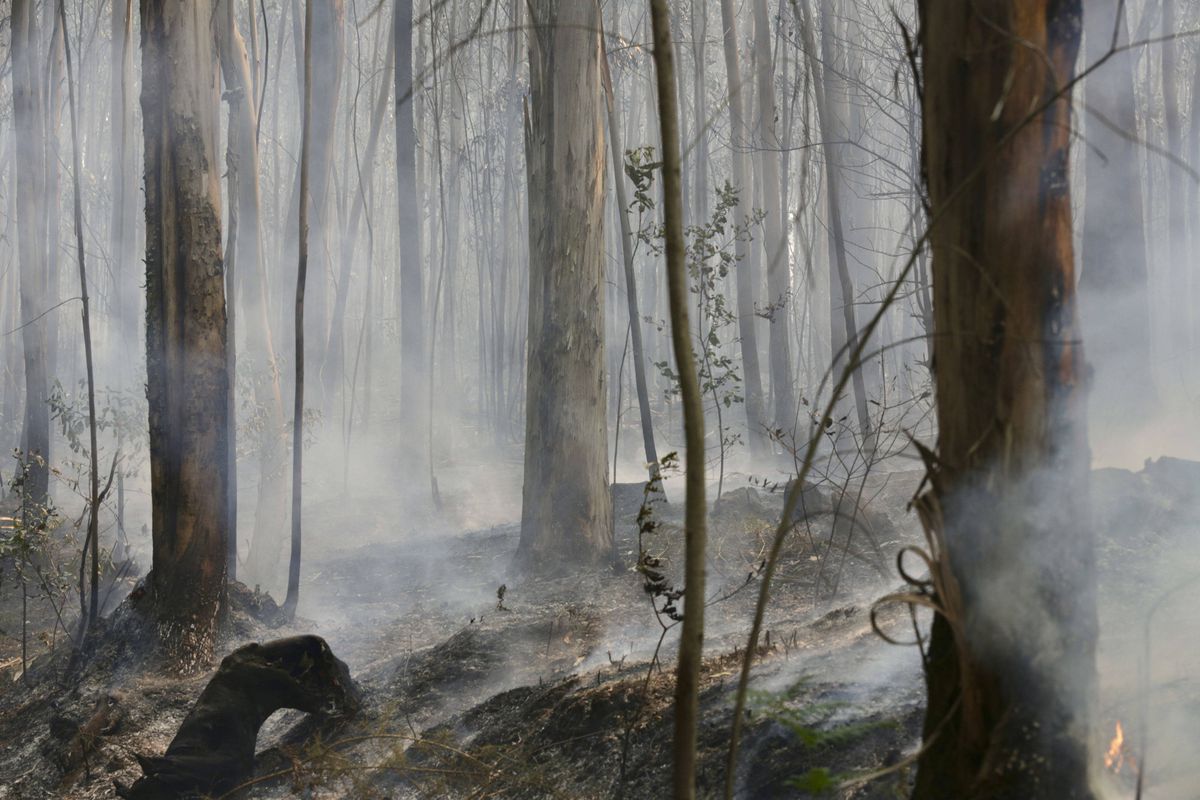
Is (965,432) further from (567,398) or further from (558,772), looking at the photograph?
(567,398)

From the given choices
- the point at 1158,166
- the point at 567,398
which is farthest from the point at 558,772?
the point at 1158,166

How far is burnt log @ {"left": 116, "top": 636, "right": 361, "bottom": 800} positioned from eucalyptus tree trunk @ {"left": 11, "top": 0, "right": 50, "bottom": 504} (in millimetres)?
6702

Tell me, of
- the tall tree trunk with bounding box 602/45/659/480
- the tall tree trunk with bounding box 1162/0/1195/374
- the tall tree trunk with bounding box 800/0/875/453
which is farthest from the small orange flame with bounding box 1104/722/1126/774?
the tall tree trunk with bounding box 1162/0/1195/374

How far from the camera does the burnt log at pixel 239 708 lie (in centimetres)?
322

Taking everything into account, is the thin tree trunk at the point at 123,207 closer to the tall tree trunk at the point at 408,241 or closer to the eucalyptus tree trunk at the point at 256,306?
the eucalyptus tree trunk at the point at 256,306

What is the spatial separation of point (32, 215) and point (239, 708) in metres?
8.21

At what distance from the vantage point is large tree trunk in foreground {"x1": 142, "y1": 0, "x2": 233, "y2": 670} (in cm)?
443

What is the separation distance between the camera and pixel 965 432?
4.83ft

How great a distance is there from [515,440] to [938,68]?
47.7ft

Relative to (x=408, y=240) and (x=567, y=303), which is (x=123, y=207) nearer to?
(x=408, y=240)

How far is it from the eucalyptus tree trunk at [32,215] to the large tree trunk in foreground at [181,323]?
5.48 meters

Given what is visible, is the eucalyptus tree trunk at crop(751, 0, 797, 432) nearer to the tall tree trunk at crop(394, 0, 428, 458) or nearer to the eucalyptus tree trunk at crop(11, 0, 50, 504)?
the tall tree trunk at crop(394, 0, 428, 458)

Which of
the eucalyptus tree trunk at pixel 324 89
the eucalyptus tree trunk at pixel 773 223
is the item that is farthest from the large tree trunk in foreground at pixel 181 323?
the eucalyptus tree trunk at pixel 773 223

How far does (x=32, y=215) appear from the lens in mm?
9562
